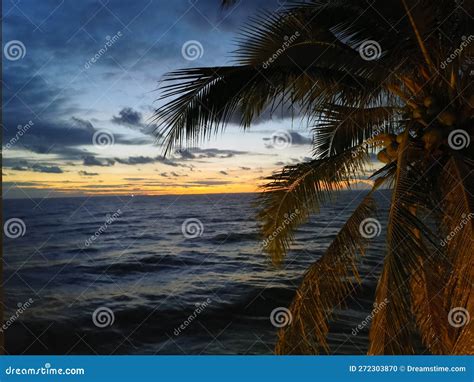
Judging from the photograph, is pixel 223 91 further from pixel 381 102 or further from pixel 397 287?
pixel 397 287

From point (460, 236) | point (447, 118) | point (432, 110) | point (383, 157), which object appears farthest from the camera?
point (383, 157)

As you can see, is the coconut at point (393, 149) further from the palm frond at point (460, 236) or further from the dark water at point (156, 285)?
the dark water at point (156, 285)

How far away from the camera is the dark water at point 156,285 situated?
69.1 feet

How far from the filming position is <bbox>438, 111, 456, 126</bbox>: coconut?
5457mm

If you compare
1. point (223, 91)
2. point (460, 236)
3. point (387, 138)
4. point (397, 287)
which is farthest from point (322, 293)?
point (223, 91)

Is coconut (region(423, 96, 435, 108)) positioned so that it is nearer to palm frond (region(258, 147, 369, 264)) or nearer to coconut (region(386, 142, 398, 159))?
coconut (region(386, 142, 398, 159))

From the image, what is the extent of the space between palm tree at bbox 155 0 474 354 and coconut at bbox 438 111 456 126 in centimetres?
1

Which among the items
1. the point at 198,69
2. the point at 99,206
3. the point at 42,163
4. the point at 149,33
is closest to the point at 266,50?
the point at 198,69

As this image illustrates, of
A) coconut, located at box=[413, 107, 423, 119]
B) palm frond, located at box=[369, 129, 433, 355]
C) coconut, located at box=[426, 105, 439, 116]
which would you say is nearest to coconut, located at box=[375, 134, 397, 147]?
coconut, located at box=[413, 107, 423, 119]

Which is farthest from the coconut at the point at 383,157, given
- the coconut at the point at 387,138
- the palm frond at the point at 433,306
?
the palm frond at the point at 433,306

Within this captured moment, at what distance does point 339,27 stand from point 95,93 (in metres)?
35.4

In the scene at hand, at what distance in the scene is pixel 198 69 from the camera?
579cm

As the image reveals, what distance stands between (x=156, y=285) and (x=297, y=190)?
2348cm

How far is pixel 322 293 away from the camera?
18.8 feet
